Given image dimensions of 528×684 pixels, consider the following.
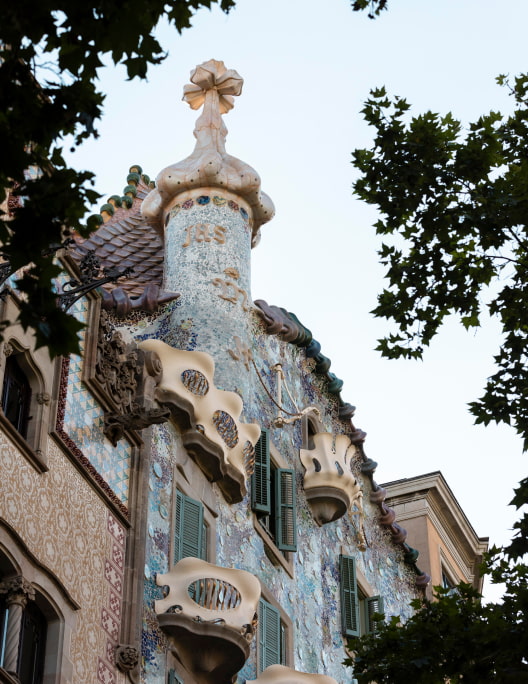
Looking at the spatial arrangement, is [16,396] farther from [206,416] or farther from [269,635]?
[269,635]

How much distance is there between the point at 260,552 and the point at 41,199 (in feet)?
36.2

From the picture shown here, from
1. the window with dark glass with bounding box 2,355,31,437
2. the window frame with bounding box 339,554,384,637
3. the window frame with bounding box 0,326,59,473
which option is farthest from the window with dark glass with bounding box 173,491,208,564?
the window frame with bounding box 339,554,384,637

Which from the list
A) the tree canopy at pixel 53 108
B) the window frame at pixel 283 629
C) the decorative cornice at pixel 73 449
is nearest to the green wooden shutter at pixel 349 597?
the window frame at pixel 283 629

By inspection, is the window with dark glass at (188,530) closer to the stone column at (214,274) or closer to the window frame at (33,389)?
the stone column at (214,274)

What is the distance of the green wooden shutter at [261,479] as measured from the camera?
19.6 metres

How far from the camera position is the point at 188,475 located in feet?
59.3

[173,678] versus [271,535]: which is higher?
Answer: [271,535]

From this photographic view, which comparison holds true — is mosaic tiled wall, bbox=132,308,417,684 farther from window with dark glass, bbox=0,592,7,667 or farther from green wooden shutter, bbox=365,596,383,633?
window with dark glass, bbox=0,592,7,667

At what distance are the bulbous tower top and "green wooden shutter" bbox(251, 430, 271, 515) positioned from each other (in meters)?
3.53

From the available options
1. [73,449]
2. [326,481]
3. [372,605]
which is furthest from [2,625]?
[372,605]

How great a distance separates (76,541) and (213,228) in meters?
7.28

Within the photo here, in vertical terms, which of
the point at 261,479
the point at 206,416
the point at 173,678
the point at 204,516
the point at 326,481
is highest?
the point at 326,481

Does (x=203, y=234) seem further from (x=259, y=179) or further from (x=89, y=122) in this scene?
(x=89, y=122)

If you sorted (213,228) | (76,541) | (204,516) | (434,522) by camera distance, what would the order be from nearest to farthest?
(76,541)
(204,516)
(213,228)
(434,522)
